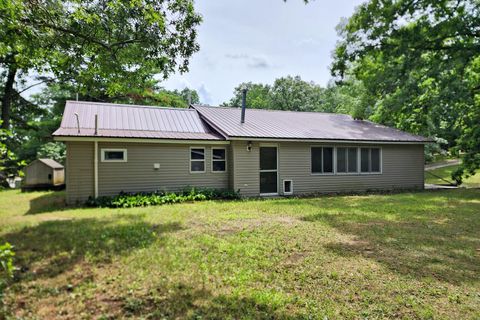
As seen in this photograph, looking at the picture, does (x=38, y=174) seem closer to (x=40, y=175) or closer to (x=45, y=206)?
(x=40, y=175)

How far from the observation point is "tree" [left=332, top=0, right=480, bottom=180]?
11.2m

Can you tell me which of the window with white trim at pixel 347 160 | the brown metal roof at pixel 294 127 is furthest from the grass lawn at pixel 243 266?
the window with white trim at pixel 347 160

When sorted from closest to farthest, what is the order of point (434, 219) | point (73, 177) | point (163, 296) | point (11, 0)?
point (163, 296)
point (11, 0)
point (434, 219)
point (73, 177)

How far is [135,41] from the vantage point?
7.51m

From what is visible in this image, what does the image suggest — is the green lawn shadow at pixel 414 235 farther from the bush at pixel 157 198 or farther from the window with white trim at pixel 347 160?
the bush at pixel 157 198

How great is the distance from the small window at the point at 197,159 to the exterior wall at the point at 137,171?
0.45 ft

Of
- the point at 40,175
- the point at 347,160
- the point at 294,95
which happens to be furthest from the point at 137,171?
the point at 294,95

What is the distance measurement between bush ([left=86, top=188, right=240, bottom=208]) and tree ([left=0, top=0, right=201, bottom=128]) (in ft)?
12.4

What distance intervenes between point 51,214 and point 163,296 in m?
6.45

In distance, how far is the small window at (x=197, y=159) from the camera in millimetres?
11875

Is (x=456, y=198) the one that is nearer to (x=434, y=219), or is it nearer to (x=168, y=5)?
(x=434, y=219)

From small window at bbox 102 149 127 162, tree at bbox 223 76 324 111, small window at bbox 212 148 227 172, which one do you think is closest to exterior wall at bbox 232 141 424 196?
small window at bbox 212 148 227 172

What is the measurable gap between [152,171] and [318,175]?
688 centimetres

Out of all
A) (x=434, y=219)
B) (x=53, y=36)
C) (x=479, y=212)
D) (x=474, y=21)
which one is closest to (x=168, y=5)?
(x=53, y=36)
